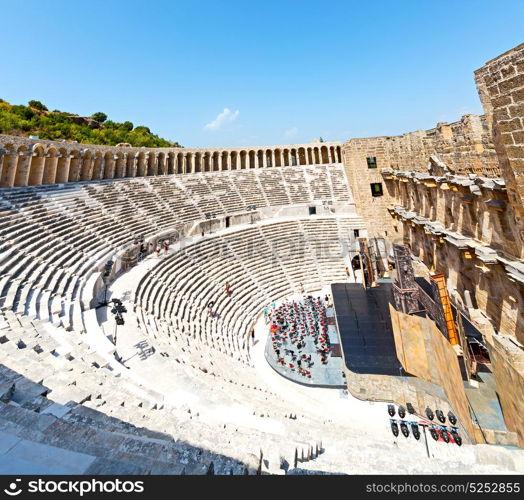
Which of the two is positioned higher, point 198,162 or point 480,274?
point 198,162

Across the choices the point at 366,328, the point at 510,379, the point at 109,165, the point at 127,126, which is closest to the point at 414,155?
the point at 366,328

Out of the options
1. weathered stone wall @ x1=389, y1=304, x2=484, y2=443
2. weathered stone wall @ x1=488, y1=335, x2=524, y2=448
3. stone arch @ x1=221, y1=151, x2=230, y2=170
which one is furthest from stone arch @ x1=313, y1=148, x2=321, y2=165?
weathered stone wall @ x1=488, y1=335, x2=524, y2=448

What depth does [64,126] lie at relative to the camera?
40.8m

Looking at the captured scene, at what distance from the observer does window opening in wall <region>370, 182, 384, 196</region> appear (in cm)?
2525

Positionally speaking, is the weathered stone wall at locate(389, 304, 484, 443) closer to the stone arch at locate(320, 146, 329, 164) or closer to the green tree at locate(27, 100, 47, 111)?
the stone arch at locate(320, 146, 329, 164)

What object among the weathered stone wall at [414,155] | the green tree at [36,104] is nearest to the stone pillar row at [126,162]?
the weathered stone wall at [414,155]

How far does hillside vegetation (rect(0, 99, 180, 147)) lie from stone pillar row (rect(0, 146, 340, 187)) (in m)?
18.6

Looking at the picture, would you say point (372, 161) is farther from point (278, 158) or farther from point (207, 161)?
point (207, 161)

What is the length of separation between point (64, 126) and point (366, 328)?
4828cm

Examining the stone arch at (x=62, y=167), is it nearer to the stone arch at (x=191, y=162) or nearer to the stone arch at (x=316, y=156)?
the stone arch at (x=191, y=162)

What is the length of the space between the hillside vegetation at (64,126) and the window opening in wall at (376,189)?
1518 inches

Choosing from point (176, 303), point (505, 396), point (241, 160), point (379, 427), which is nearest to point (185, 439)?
point (379, 427)

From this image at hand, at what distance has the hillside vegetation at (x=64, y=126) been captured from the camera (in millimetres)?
36656

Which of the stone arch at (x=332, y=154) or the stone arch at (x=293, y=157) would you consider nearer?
the stone arch at (x=332, y=154)
